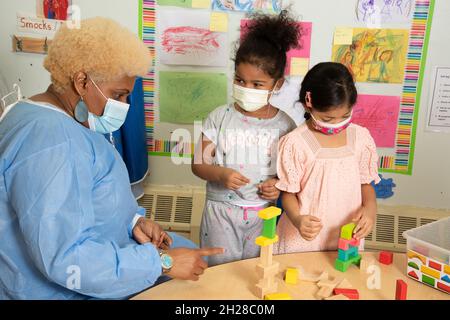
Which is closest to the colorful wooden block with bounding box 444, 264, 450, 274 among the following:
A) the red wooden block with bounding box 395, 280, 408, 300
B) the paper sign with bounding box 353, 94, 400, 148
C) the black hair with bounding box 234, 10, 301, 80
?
the red wooden block with bounding box 395, 280, 408, 300

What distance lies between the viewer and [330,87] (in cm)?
137

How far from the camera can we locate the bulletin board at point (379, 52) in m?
2.10

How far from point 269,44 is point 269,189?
0.48 meters

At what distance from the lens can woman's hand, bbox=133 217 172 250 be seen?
1.41m

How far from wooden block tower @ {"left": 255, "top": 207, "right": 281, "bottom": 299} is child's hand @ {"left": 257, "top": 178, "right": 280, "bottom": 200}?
45 cm

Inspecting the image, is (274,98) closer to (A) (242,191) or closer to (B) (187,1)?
(B) (187,1)

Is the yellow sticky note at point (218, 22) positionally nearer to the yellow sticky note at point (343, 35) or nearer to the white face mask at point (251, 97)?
the yellow sticky note at point (343, 35)

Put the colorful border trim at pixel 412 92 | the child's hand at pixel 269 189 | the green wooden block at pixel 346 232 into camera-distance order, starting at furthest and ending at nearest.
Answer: the colorful border trim at pixel 412 92 < the child's hand at pixel 269 189 < the green wooden block at pixel 346 232

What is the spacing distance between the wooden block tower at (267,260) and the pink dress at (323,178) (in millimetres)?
397

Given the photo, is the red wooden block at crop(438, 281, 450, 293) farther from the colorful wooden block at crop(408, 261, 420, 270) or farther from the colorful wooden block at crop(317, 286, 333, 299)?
the colorful wooden block at crop(317, 286, 333, 299)

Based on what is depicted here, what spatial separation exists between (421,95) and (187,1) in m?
1.16

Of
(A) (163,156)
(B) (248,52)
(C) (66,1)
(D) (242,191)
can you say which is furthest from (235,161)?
(C) (66,1)

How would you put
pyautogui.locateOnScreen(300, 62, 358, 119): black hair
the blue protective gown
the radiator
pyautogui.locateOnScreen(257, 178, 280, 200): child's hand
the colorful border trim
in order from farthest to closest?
Answer: the radiator → the colorful border trim → pyautogui.locateOnScreen(257, 178, 280, 200): child's hand → pyautogui.locateOnScreen(300, 62, 358, 119): black hair → the blue protective gown

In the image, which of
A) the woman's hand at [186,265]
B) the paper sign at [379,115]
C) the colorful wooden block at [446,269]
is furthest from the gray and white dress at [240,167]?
the paper sign at [379,115]
